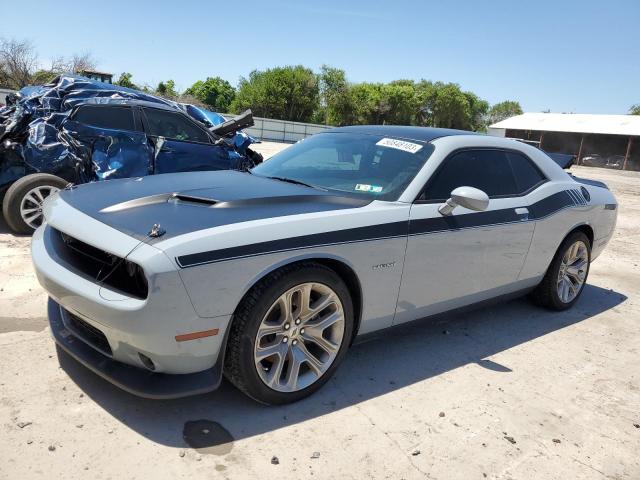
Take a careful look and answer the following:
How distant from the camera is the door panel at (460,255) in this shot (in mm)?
3271

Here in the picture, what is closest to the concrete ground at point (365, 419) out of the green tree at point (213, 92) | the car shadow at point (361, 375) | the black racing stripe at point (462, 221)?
the car shadow at point (361, 375)

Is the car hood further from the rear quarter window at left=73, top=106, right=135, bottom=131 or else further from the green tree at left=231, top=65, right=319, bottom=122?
the green tree at left=231, top=65, right=319, bottom=122

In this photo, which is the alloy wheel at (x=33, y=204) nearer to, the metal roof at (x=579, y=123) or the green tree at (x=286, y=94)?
the metal roof at (x=579, y=123)

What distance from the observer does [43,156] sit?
581cm

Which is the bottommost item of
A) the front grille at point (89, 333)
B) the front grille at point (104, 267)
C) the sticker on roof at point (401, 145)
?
the front grille at point (89, 333)

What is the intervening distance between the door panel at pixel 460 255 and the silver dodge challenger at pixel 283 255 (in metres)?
0.01

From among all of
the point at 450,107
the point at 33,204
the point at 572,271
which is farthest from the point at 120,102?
the point at 450,107

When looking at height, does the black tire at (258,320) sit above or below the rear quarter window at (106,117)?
→ below

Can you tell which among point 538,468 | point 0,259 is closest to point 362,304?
point 538,468

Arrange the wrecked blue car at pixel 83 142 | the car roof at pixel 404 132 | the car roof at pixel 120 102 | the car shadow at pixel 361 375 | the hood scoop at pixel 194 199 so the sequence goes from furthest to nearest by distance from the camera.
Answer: the car roof at pixel 120 102, the wrecked blue car at pixel 83 142, the car roof at pixel 404 132, the hood scoop at pixel 194 199, the car shadow at pixel 361 375

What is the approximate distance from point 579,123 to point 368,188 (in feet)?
169

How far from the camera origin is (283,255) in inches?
104

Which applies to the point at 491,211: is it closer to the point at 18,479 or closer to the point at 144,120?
the point at 18,479

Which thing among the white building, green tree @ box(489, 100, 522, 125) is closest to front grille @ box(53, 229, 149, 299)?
the white building
